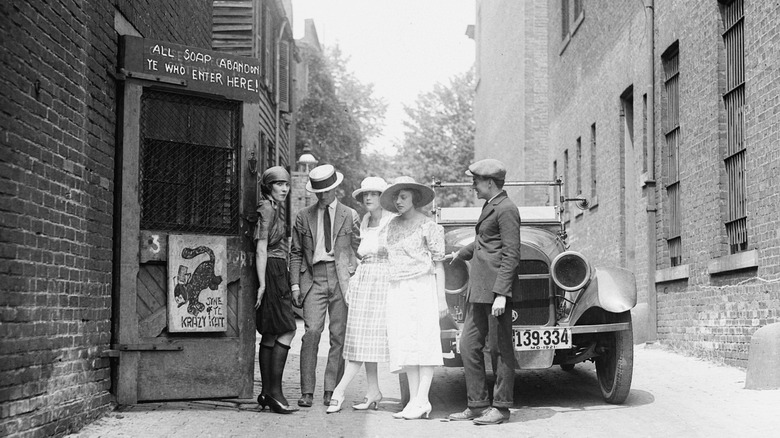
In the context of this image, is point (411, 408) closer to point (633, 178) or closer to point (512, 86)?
point (633, 178)

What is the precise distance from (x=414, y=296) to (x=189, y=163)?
2.23 metres

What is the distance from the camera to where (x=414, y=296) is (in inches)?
296

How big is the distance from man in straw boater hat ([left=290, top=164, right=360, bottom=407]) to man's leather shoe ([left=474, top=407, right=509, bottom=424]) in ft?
4.71

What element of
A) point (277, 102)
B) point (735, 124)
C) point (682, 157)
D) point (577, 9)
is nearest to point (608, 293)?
point (735, 124)

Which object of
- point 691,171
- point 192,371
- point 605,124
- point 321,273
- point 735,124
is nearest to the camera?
point 192,371

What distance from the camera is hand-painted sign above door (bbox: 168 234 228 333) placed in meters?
7.45

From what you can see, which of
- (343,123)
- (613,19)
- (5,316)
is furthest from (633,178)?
(343,123)

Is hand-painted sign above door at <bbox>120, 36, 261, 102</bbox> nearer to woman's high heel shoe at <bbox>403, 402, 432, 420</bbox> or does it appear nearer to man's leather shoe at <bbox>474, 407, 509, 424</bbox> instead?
woman's high heel shoe at <bbox>403, 402, 432, 420</bbox>

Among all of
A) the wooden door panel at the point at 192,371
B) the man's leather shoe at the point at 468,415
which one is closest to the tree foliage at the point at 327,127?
the wooden door panel at the point at 192,371

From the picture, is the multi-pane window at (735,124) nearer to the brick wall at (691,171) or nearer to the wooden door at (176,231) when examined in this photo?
the brick wall at (691,171)

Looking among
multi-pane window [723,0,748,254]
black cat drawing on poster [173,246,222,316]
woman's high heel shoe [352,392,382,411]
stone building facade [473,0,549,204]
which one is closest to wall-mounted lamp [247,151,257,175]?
black cat drawing on poster [173,246,222,316]

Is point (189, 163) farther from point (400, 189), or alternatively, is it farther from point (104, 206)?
point (400, 189)

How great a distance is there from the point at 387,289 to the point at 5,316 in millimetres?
3237

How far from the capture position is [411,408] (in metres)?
7.32
